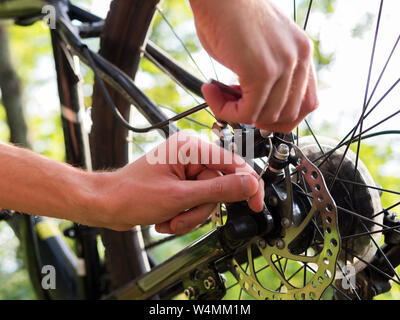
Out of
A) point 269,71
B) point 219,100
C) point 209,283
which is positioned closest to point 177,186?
point 219,100

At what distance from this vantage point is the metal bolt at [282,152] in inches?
37.6

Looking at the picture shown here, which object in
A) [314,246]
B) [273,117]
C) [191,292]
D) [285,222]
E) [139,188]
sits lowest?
[191,292]

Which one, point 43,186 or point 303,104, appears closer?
point 303,104

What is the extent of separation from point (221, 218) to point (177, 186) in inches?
12.8

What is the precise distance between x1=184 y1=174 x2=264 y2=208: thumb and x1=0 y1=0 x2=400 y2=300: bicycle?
144 millimetres

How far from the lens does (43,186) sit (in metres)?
0.95

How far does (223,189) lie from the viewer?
33.9 inches

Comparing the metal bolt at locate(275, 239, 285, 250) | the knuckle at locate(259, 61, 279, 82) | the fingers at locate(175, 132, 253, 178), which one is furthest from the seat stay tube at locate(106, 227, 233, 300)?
the knuckle at locate(259, 61, 279, 82)

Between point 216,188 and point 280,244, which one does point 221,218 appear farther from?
point 216,188

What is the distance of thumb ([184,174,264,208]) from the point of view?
852 mm

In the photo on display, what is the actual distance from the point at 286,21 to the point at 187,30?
603 cm

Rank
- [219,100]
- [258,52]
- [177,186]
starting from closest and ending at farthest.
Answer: [258,52] → [219,100] → [177,186]

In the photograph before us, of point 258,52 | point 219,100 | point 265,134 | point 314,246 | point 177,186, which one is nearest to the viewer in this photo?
point 258,52

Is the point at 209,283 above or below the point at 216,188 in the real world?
below
